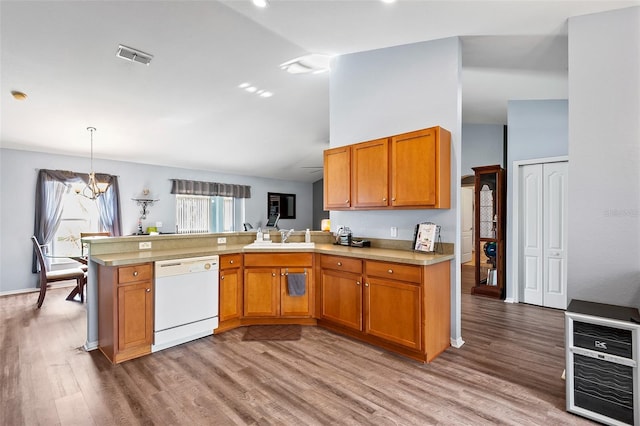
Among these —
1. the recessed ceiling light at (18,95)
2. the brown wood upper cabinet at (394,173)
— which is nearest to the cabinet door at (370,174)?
the brown wood upper cabinet at (394,173)

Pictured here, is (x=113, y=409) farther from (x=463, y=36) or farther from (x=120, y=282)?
(x=463, y=36)

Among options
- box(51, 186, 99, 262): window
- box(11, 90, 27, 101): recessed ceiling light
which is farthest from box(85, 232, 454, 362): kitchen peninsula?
box(51, 186, 99, 262): window

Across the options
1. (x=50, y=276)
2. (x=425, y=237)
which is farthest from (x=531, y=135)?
(x=50, y=276)

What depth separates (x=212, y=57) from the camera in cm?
352

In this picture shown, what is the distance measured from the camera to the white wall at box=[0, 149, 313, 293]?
5.05 metres

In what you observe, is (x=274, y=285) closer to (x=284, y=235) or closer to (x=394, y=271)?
(x=284, y=235)

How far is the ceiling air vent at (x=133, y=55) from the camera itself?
3138mm

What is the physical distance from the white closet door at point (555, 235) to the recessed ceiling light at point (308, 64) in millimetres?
3384

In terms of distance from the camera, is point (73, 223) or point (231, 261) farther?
point (73, 223)

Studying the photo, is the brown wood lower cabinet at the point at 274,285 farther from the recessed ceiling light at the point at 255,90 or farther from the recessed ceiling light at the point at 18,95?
the recessed ceiling light at the point at 18,95

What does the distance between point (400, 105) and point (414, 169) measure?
0.90 metres

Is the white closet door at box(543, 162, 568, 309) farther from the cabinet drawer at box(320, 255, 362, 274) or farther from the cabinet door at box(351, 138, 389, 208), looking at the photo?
the cabinet drawer at box(320, 255, 362, 274)

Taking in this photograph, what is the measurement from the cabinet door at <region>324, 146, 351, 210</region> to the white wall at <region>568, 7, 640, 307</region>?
2.03 meters

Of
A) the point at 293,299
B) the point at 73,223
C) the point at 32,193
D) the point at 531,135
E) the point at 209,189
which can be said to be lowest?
the point at 293,299
